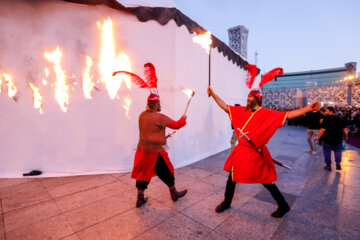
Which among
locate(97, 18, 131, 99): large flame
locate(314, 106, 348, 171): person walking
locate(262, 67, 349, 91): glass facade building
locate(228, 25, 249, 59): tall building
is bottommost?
locate(314, 106, 348, 171): person walking

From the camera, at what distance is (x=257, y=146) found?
2393 millimetres

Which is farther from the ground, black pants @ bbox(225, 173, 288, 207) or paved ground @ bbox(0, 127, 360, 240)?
black pants @ bbox(225, 173, 288, 207)

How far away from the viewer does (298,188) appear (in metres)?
3.63

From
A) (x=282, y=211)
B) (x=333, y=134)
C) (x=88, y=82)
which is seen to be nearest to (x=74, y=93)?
(x=88, y=82)

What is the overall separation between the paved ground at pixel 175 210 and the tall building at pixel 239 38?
24.8ft

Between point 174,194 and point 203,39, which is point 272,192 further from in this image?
point 203,39

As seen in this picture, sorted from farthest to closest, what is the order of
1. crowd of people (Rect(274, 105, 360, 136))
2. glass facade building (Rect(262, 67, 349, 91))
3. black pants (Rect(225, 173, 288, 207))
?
glass facade building (Rect(262, 67, 349, 91)) < crowd of people (Rect(274, 105, 360, 136)) < black pants (Rect(225, 173, 288, 207))

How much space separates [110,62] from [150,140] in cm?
268

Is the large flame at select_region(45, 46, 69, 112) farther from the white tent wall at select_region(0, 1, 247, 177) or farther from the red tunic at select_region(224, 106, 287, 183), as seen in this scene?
the red tunic at select_region(224, 106, 287, 183)

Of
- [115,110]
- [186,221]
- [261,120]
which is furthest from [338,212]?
[115,110]

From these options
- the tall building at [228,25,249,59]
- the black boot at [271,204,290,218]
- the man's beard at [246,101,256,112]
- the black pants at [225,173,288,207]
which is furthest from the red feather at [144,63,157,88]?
the tall building at [228,25,249,59]

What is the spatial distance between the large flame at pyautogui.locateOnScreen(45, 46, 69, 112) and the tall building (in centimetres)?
854

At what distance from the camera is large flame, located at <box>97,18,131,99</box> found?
426cm

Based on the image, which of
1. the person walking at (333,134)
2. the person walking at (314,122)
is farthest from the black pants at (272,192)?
the person walking at (314,122)
